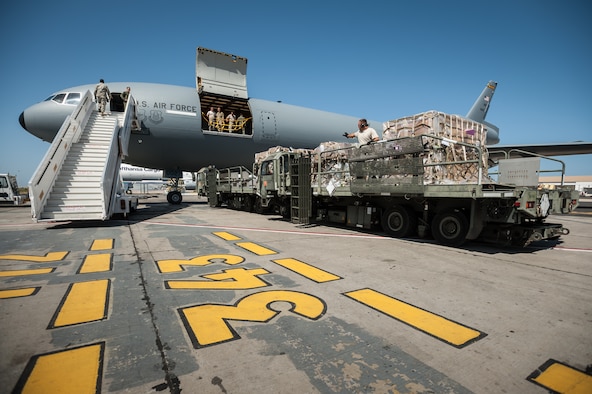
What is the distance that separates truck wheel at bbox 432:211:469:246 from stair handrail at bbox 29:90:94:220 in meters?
11.6

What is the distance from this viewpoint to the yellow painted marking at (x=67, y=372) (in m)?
2.02

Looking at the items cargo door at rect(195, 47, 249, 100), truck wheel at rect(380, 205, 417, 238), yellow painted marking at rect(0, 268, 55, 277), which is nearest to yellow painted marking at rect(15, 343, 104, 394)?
yellow painted marking at rect(0, 268, 55, 277)

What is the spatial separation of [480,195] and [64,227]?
12.1 metres

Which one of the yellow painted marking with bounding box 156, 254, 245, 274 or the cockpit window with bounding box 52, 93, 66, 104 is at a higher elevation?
the cockpit window with bounding box 52, 93, 66, 104

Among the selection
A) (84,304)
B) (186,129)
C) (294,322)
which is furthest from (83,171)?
(294,322)

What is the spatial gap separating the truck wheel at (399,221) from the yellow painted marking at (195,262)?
4.46 metres

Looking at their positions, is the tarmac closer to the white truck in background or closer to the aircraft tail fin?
the white truck in background

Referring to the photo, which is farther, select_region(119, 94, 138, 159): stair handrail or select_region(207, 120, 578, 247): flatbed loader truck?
select_region(119, 94, 138, 159): stair handrail

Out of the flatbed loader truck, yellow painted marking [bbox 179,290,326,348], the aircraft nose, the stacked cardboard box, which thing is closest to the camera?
yellow painted marking [bbox 179,290,326,348]

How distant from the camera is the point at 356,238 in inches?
310

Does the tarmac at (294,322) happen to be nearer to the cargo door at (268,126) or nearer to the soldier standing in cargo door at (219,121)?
the soldier standing in cargo door at (219,121)

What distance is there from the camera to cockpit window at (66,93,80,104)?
14.7 meters

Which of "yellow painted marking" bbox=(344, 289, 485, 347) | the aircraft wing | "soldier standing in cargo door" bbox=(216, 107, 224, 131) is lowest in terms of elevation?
"yellow painted marking" bbox=(344, 289, 485, 347)

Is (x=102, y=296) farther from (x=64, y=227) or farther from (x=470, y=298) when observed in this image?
(x=64, y=227)
